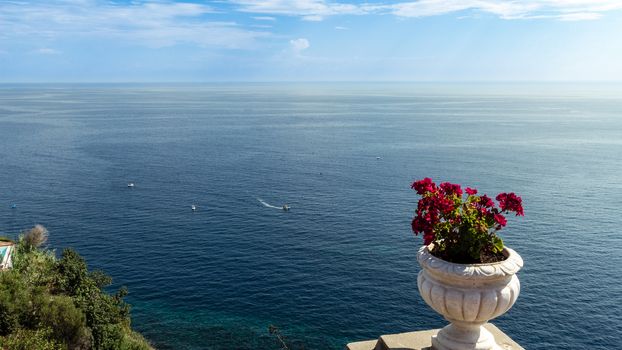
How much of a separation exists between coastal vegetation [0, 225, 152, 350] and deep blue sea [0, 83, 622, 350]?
8.94 metres

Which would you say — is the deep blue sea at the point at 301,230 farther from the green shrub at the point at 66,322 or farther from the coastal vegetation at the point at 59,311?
the green shrub at the point at 66,322

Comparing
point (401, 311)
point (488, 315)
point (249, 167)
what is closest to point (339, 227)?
point (401, 311)

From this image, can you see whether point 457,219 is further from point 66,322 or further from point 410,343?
point 66,322

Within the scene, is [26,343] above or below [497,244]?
below

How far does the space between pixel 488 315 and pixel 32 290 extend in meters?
38.0

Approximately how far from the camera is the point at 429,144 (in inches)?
6368

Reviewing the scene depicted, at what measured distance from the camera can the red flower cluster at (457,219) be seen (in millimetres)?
10477

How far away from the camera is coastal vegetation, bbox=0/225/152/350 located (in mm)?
31672

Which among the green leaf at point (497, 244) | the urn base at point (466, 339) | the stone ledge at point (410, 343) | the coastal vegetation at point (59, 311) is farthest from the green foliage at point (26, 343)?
the green leaf at point (497, 244)

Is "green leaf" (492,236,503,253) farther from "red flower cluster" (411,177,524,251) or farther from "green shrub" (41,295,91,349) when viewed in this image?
"green shrub" (41,295,91,349)

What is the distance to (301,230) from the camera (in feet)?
263

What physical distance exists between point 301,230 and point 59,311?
1851 inches

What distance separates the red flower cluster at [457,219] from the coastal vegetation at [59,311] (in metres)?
22.8

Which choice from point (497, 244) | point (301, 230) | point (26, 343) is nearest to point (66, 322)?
point (26, 343)
